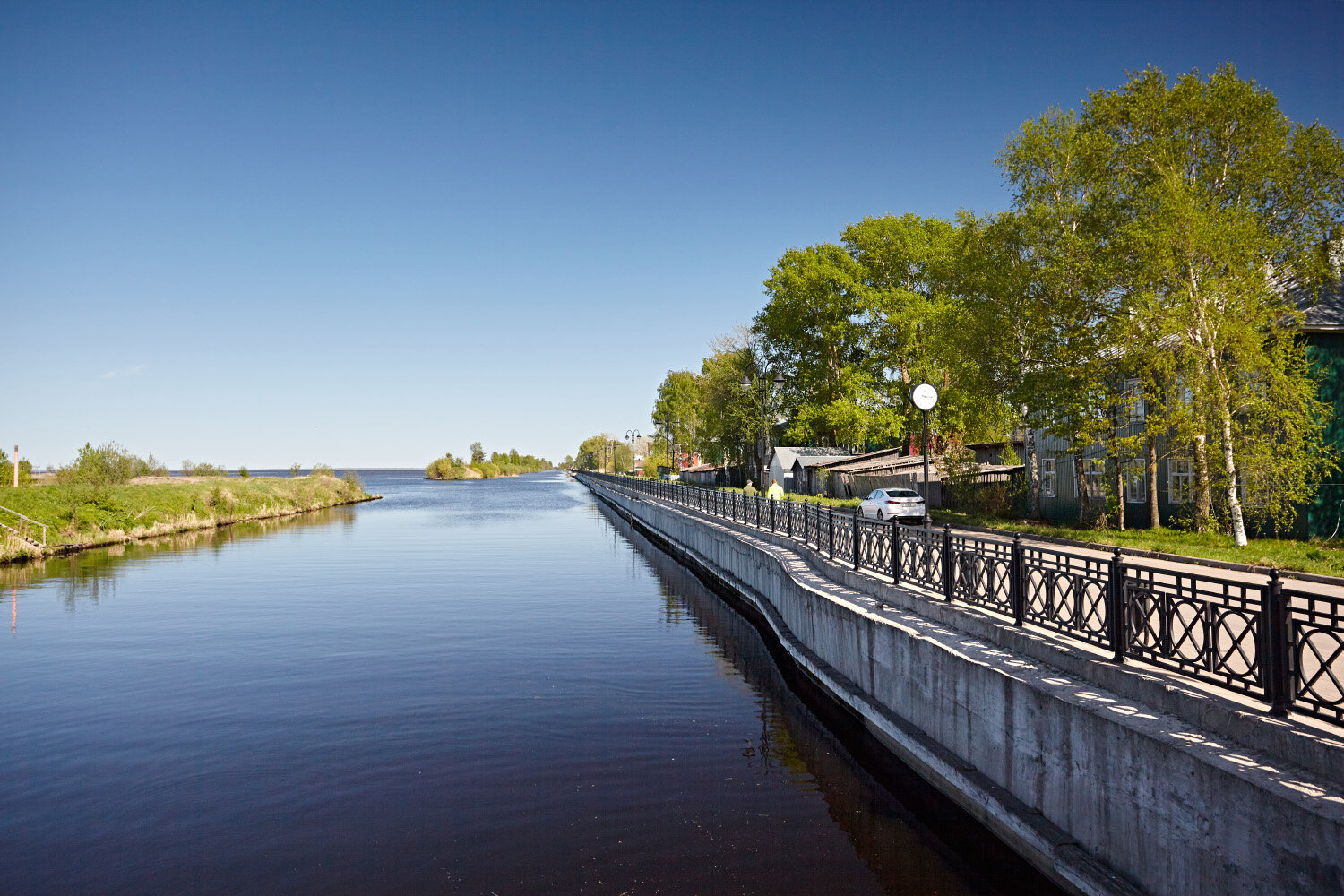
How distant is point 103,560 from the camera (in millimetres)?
34656

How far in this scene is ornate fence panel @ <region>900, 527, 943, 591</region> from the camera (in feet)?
36.6

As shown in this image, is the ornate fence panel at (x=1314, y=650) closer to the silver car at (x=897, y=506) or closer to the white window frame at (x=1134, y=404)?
the white window frame at (x=1134, y=404)

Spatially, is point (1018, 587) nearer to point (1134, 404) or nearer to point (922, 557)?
point (922, 557)

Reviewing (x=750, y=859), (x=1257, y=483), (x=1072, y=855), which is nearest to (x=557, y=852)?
(x=750, y=859)

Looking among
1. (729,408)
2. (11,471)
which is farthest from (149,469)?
(729,408)

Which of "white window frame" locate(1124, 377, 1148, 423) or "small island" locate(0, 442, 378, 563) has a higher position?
"white window frame" locate(1124, 377, 1148, 423)

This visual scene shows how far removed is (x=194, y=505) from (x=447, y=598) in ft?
126

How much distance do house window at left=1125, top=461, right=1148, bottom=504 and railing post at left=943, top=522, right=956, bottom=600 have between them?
16.5 m

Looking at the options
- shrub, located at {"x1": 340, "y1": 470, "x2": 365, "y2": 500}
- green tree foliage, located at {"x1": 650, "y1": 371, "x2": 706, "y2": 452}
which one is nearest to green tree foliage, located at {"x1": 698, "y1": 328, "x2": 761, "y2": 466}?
green tree foliage, located at {"x1": 650, "y1": 371, "x2": 706, "y2": 452}

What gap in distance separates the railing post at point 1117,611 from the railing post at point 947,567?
328cm

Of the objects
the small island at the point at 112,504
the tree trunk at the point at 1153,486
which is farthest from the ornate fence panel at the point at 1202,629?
the small island at the point at 112,504

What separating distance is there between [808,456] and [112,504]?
41.9 meters

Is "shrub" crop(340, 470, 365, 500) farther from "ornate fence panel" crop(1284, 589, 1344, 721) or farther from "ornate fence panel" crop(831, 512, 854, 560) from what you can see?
"ornate fence panel" crop(1284, 589, 1344, 721)

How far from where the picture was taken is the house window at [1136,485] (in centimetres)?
2439
